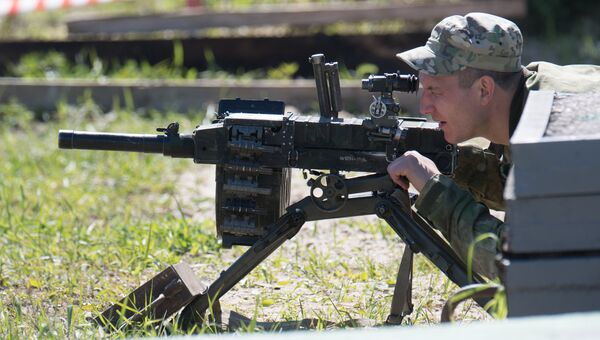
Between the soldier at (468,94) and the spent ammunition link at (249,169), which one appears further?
the spent ammunition link at (249,169)

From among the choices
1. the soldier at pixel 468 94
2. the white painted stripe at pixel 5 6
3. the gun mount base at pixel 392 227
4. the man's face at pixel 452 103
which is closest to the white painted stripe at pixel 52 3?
the white painted stripe at pixel 5 6

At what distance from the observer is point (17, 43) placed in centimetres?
1131

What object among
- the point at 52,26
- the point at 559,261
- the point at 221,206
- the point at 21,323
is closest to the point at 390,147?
the point at 221,206

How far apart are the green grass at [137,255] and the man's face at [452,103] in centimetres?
91

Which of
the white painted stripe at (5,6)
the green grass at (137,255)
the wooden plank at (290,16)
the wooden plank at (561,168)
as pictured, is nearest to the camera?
the wooden plank at (561,168)

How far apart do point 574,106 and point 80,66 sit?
7.67 meters

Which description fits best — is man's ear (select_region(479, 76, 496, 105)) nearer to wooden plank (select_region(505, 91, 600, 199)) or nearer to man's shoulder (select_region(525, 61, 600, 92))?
man's shoulder (select_region(525, 61, 600, 92))

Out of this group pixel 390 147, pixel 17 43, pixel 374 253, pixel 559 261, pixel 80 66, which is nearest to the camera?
pixel 559 261

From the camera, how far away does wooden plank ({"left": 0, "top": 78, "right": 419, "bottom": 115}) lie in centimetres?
891

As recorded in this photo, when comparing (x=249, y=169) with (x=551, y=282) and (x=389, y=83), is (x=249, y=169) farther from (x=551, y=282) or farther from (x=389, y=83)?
(x=551, y=282)

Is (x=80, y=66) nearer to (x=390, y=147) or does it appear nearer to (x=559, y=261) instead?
(x=390, y=147)

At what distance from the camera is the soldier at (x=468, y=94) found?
3.86 m

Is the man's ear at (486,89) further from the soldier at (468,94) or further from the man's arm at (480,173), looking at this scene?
the man's arm at (480,173)

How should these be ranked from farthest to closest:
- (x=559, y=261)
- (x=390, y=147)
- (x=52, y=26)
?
(x=52, y=26)
(x=390, y=147)
(x=559, y=261)
